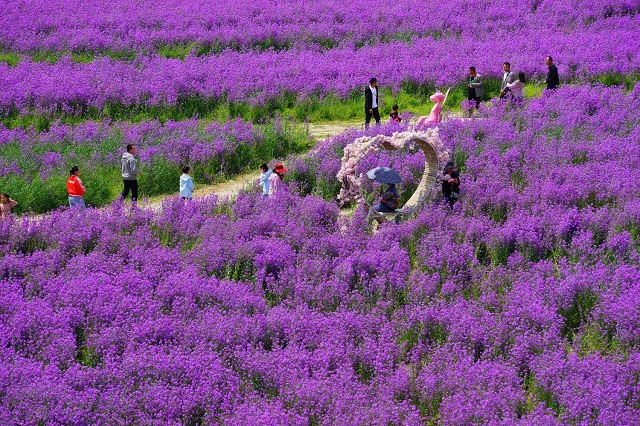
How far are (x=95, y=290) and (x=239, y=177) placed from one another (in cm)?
557

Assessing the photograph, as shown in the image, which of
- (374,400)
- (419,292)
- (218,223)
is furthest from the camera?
(218,223)

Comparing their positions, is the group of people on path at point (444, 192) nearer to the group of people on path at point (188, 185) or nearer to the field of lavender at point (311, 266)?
the group of people on path at point (188, 185)

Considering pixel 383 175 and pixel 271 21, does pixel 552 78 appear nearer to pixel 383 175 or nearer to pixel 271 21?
pixel 383 175

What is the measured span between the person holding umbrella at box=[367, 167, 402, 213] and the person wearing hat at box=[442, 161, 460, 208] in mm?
712

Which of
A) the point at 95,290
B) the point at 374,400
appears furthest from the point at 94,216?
the point at 374,400

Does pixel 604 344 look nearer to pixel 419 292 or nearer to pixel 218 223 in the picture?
pixel 419 292

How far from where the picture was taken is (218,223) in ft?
34.2

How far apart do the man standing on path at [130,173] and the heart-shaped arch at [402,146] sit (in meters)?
3.03

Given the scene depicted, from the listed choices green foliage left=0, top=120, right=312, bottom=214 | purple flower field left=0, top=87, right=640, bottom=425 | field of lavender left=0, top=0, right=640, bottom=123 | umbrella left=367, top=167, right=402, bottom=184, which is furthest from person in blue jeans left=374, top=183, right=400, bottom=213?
field of lavender left=0, top=0, right=640, bottom=123

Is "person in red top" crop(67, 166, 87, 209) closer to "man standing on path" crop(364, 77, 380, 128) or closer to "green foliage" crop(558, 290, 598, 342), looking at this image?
"man standing on path" crop(364, 77, 380, 128)

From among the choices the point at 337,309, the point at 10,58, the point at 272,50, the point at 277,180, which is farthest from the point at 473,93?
the point at 10,58

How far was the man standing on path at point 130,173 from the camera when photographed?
1198 centimetres

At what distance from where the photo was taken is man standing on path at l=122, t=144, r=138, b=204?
39.3 feet

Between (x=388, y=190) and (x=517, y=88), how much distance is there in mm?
6015
